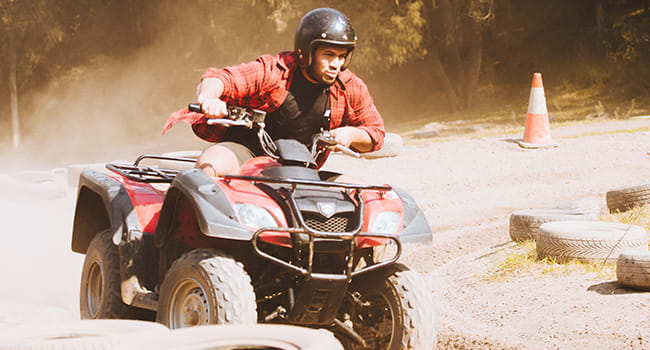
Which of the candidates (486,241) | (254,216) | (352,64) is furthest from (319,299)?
(352,64)

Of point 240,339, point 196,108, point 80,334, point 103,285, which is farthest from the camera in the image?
point 103,285

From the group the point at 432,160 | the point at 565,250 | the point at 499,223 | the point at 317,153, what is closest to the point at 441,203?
the point at 499,223

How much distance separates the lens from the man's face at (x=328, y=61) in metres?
4.59

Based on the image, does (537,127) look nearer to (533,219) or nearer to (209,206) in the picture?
(533,219)

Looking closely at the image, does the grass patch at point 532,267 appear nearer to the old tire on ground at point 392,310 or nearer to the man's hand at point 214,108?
the old tire on ground at point 392,310

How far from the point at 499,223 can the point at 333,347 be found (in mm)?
5739

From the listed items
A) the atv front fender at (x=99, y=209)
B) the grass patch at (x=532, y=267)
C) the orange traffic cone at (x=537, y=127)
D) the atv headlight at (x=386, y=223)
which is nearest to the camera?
the atv headlight at (x=386, y=223)

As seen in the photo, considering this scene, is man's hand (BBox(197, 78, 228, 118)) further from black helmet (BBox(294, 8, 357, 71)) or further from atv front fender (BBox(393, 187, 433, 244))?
atv front fender (BBox(393, 187, 433, 244))

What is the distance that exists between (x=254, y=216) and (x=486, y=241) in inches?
187

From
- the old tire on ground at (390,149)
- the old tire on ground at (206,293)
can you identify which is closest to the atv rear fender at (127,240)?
the old tire on ground at (206,293)

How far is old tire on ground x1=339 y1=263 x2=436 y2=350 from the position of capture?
13.5ft

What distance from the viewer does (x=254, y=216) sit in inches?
153

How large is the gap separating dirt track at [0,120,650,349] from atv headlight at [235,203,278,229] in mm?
1922

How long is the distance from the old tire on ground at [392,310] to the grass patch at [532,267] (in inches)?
97.0
